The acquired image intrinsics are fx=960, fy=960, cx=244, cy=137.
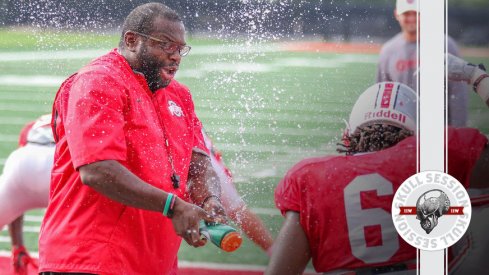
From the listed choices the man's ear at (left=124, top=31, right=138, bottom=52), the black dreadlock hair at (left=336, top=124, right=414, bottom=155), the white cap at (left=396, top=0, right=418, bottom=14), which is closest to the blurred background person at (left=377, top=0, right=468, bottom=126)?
the white cap at (left=396, top=0, right=418, bottom=14)

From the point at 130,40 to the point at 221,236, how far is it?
0.55m

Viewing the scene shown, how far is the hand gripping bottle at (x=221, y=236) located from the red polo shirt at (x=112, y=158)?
0.14 metres

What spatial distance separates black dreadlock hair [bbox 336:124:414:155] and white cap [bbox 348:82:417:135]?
1 cm

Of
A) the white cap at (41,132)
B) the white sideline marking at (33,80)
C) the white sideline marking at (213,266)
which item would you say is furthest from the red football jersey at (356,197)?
the white cap at (41,132)

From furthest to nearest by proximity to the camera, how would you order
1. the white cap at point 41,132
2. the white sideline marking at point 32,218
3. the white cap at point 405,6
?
the white sideline marking at point 32,218 → the white cap at point 41,132 → the white cap at point 405,6

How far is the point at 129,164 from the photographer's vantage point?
8.05ft

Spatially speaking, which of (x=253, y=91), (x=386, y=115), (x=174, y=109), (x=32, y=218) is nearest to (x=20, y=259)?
(x=32, y=218)

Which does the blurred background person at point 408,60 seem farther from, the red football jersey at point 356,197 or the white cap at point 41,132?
the white cap at point 41,132

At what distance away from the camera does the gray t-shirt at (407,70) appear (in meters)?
2.37

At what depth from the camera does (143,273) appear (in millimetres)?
2559

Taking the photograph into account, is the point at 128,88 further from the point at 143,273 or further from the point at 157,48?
the point at 143,273

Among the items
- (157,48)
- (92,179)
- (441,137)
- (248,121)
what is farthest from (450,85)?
(92,179)

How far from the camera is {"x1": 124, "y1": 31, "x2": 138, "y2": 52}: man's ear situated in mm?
2459

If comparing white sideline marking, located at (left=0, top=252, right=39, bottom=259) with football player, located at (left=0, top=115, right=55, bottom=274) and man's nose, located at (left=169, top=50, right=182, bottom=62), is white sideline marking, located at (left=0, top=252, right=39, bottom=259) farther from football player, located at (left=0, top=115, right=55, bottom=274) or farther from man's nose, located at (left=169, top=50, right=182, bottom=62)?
man's nose, located at (left=169, top=50, right=182, bottom=62)
